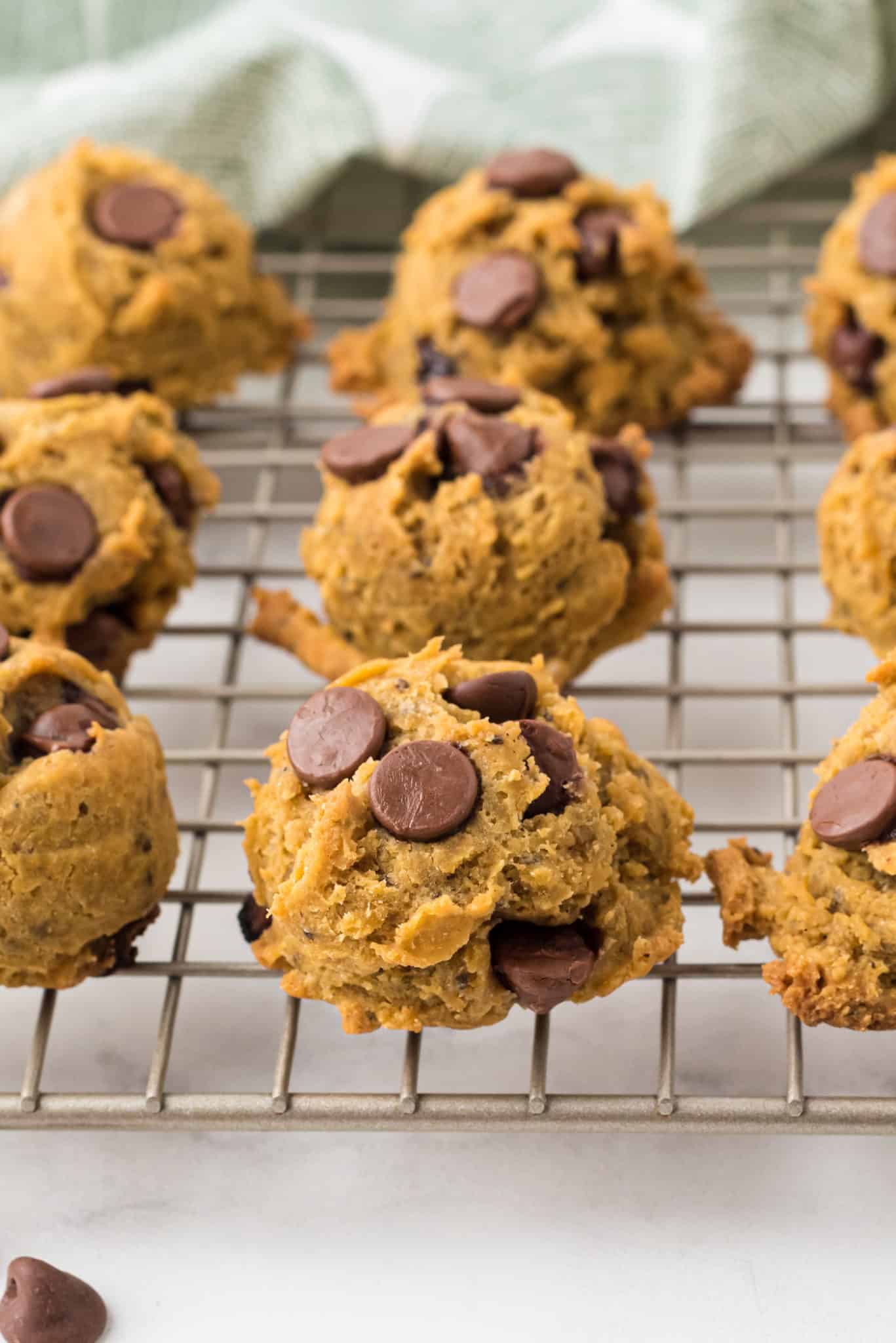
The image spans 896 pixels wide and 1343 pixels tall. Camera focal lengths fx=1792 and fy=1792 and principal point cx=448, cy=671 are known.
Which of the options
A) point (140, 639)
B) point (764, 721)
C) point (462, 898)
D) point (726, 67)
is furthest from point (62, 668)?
point (726, 67)

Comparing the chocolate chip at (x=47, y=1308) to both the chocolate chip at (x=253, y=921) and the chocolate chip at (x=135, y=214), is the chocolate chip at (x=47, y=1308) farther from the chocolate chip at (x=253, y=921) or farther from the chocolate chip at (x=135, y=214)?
the chocolate chip at (x=135, y=214)

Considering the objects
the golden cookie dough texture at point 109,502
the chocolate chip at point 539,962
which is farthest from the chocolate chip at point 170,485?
the chocolate chip at point 539,962

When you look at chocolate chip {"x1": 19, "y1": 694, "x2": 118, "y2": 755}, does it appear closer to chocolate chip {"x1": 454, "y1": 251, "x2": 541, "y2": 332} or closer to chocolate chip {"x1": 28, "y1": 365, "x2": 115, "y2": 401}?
chocolate chip {"x1": 28, "y1": 365, "x2": 115, "y2": 401}

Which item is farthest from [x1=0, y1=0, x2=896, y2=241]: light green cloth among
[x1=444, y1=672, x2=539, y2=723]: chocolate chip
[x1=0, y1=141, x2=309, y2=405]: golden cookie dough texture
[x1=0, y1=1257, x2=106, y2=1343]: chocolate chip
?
[x1=0, y1=1257, x2=106, y2=1343]: chocolate chip

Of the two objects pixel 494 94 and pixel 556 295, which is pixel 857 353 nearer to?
pixel 556 295

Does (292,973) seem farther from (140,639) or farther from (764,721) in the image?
(764,721)

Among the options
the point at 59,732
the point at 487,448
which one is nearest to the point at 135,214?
the point at 487,448

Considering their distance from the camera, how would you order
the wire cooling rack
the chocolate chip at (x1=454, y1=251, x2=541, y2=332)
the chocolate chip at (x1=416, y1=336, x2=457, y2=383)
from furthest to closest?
the chocolate chip at (x1=416, y1=336, x2=457, y2=383), the chocolate chip at (x1=454, y1=251, x2=541, y2=332), the wire cooling rack
